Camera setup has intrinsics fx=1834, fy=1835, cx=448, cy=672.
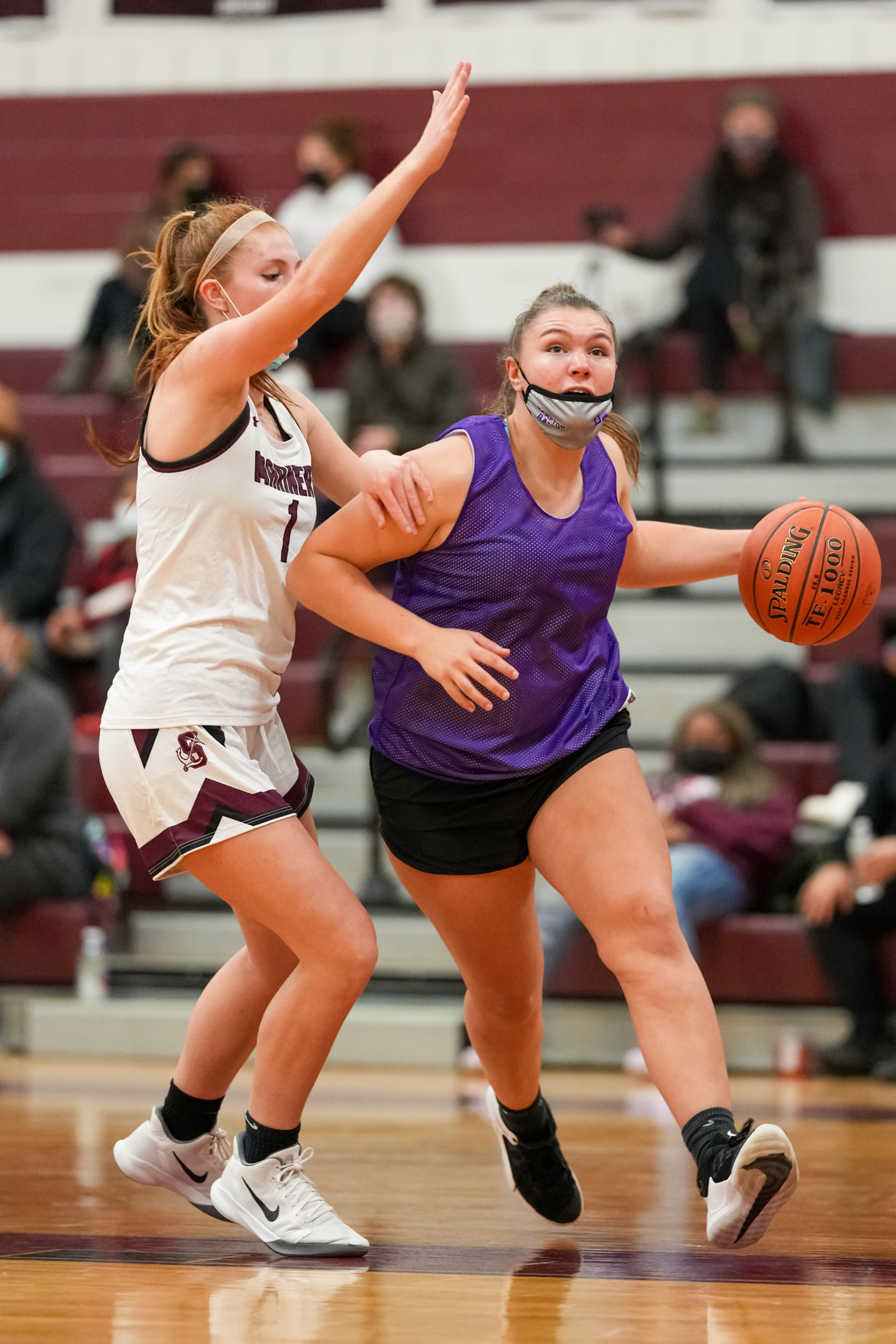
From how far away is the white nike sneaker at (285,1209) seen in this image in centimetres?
311

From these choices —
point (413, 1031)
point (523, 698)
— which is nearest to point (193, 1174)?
point (523, 698)

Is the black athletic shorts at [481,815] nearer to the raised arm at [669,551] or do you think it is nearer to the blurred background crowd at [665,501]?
the raised arm at [669,551]

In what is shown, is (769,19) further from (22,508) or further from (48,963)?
(48,963)

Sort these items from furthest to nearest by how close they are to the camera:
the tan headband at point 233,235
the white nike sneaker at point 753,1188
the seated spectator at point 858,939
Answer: the seated spectator at point 858,939 < the tan headband at point 233,235 < the white nike sneaker at point 753,1188

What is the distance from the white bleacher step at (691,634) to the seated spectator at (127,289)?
265 cm

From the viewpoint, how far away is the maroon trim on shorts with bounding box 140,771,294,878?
121 inches

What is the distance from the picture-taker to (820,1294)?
281cm

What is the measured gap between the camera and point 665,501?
8133 millimetres

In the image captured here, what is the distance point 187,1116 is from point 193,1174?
0.40 ft

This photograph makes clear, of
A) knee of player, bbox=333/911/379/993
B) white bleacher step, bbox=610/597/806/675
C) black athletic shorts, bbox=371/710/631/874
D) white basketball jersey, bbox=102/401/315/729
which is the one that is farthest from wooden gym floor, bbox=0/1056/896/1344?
white bleacher step, bbox=610/597/806/675

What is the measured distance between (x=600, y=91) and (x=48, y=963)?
5.25 metres

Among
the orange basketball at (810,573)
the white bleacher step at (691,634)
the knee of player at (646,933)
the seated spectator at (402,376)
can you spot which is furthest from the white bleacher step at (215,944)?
the knee of player at (646,933)

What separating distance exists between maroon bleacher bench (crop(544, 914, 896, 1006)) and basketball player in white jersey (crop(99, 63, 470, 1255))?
3161 mm

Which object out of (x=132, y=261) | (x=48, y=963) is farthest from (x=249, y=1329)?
(x=132, y=261)
